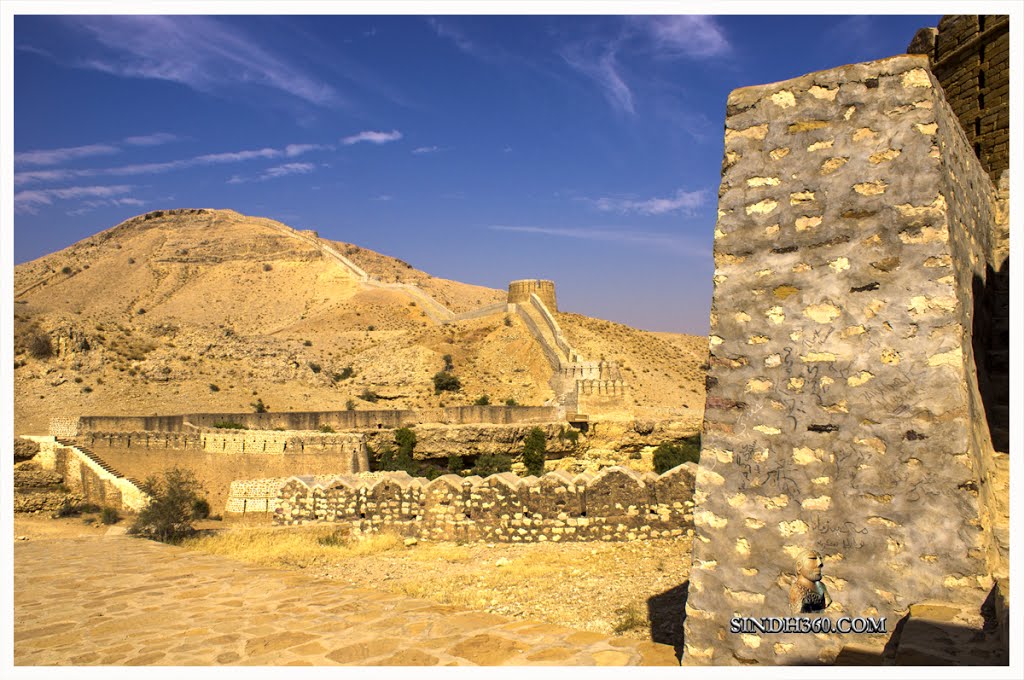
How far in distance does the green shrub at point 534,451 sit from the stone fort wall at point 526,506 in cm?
1251

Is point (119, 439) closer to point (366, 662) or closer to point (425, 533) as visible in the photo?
point (425, 533)

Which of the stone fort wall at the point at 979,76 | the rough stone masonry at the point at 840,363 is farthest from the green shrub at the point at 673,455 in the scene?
the rough stone masonry at the point at 840,363

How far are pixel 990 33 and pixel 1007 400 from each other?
2640 millimetres

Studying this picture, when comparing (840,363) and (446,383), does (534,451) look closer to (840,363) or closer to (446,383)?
(446,383)

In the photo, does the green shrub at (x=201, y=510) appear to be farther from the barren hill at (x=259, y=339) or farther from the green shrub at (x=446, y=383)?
the green shrub at (x=446, y=383)

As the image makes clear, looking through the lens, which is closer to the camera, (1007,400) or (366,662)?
(1007,400)

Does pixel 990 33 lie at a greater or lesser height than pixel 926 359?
greater

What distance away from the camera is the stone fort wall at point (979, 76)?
4.90 meters

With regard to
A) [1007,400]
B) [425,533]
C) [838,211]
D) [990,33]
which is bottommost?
[425,533]

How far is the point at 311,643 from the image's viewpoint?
15.2 feet

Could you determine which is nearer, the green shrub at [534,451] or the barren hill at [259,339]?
the green shrub at [534,451]

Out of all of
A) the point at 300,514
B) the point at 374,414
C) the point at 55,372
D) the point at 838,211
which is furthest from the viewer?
the point at 55,372

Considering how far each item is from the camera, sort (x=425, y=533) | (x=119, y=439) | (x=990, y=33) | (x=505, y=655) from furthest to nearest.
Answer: (x=119, y=439)
(x=425, y=533)
(x=990, y=33)
(x=505, y=655)

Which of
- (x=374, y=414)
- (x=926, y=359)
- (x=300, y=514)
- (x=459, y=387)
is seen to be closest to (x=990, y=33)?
(x=926, y=359)
